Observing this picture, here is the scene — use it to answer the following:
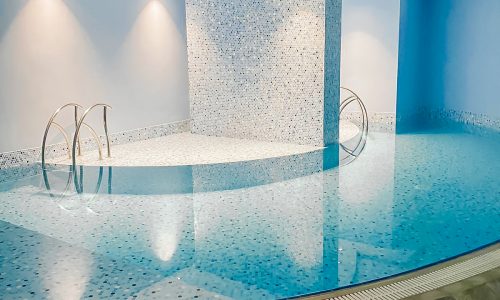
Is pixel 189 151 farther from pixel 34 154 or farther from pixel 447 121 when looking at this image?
pixel 447 121

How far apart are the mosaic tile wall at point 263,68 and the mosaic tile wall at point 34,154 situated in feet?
2.79

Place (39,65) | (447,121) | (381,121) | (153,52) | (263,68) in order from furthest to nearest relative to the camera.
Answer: (447,121) < (381,121) < (153,52) < (263,68) < (39,65)

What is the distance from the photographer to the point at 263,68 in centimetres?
650

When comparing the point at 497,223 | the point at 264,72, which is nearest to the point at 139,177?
the point at 264,72

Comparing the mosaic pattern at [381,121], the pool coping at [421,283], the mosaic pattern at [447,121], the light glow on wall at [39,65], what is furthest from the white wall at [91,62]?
the pool coping at [421,283]

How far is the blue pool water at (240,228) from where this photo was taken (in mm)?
2760

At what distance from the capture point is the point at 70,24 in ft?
19.3

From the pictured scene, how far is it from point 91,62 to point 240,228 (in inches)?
142

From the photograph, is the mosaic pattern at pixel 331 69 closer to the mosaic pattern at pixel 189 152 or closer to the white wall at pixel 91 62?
the mosaic pattern at pixel 189 152

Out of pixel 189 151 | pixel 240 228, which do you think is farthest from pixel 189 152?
pixel 240 228

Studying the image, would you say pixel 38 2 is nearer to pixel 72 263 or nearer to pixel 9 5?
pixel 9 5

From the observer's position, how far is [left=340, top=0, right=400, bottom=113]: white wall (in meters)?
7.95

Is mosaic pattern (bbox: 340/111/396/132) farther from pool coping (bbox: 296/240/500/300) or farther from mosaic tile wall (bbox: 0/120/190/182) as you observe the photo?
pool coping (bbox: 296/240/500/300)

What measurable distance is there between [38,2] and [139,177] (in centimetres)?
225
